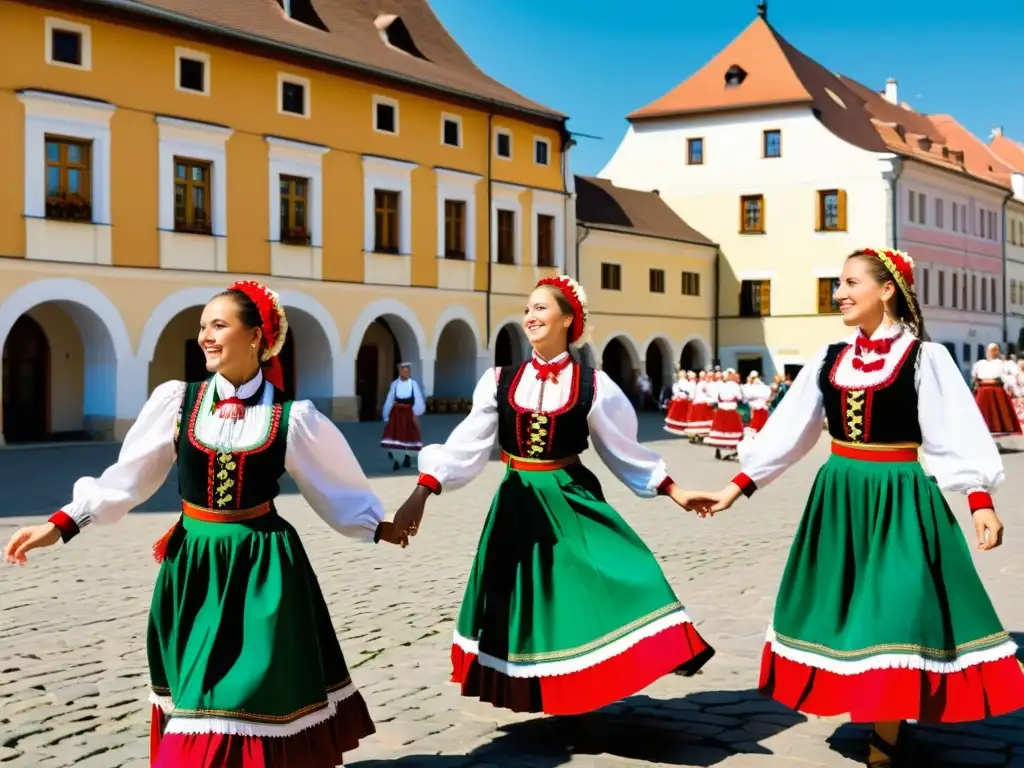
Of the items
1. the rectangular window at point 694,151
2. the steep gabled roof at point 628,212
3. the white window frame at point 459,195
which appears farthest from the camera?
the rectangular window at point 694,151

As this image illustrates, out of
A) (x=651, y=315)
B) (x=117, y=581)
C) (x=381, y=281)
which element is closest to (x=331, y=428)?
(x=117, y=581)

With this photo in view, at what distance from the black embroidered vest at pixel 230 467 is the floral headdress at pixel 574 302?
1.56 metres

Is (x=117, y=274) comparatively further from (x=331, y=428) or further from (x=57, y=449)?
(x=331, y=428)

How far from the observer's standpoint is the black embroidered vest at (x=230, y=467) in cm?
439

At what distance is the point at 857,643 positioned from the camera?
489 centimetres

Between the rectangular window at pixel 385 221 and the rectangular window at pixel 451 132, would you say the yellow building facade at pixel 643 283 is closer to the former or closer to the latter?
the rectangular window at pixel 451 132

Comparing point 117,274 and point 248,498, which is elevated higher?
point 117,274

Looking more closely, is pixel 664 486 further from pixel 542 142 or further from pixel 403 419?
pixel 542 142

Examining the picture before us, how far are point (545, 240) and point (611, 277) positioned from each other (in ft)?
14.6

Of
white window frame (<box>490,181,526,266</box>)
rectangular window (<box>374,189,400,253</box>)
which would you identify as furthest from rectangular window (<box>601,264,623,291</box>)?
rectangular window (<box>374,189,400,253</box>)

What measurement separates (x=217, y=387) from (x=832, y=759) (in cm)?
255

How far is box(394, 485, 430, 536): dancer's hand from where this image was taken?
4900 mm

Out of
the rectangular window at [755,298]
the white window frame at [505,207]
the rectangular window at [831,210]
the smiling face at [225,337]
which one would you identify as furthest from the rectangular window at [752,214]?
the smiling face at [225,337]

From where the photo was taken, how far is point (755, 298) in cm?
4772
